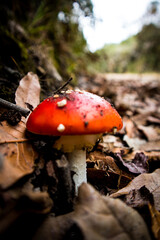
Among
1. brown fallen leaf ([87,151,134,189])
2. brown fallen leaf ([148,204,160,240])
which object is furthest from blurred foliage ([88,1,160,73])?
brown fallen leaf ([148,204,160,240])

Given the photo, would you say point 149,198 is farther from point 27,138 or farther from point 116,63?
point 116,63

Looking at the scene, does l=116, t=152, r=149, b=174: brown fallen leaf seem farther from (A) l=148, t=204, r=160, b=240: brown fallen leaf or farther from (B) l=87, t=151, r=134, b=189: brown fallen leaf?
(A) l=148, t=204, r=160, b=240: brown fallen leaf

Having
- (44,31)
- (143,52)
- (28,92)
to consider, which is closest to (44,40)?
(44,31)

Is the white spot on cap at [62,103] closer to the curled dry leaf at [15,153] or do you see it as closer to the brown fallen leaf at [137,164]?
the curled dry leaf at [15,153]

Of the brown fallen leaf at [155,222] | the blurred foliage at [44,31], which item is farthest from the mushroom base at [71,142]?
the blurred foliage at [44,31]

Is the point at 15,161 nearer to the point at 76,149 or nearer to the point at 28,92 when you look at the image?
the point at 76,149

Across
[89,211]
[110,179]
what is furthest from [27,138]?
[110,179]
